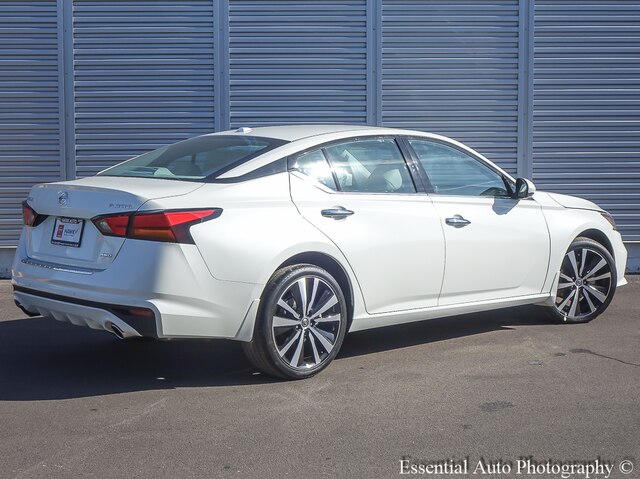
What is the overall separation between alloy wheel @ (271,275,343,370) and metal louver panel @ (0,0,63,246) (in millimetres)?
5419

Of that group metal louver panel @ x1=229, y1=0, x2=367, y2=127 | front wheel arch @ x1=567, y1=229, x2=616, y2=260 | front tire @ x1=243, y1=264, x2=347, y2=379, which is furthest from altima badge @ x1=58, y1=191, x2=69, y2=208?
metal louver panel @ x1=229, y1=0, x2=367, y2=127

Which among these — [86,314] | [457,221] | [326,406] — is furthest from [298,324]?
[457,221]

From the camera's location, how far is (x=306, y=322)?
5988mm

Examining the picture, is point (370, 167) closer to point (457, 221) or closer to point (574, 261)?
point (457, 221)

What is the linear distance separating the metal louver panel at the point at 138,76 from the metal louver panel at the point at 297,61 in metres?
0.35

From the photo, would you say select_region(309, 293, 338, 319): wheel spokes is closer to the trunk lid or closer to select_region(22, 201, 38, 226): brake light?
the trunk lid

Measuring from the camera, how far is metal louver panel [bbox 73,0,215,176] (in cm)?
1060

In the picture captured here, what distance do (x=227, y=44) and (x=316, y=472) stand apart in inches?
281

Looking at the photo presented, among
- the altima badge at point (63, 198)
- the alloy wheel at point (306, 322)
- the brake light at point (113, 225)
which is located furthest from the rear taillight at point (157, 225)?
the alloy wheel at point (306, 322)

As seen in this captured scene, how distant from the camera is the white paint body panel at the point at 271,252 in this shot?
18.1 ft

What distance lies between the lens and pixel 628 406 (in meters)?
5.42

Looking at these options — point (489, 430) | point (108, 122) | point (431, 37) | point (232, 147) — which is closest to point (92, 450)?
point (489, 430)

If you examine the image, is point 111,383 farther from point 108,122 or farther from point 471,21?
point 471,21

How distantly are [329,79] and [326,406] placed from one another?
6.04m
